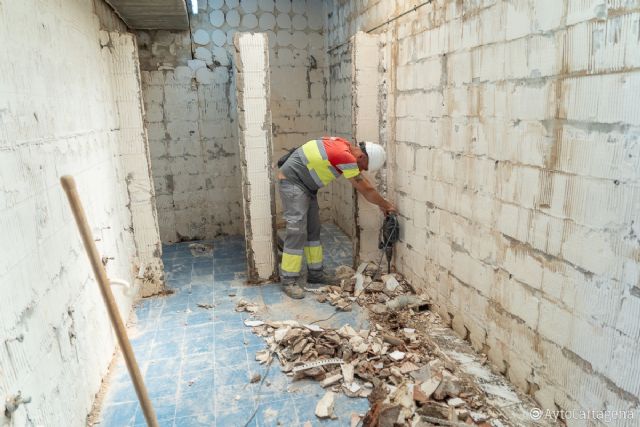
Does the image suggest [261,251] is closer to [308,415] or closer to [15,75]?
[308,415]

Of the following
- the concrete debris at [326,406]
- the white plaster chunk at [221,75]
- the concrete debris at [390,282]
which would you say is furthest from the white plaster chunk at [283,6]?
the concrete debris at [326,406]

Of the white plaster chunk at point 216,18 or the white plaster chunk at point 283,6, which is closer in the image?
the white plaster chunk at point 216,18

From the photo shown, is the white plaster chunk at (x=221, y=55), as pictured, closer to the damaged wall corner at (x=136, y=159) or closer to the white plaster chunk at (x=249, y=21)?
the white plaster chunk at (x=249, y=21)

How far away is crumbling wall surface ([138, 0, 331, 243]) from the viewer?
18.7 feet

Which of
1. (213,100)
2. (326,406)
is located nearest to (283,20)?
(213,100)

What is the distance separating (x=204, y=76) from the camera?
579 cm

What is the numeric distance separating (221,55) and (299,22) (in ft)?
3.94

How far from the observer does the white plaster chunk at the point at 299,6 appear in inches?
238

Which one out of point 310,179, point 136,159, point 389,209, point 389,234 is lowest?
point 389,234

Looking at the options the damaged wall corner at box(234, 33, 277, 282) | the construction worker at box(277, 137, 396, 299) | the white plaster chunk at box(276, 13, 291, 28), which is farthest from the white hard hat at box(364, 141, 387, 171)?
the white plaster chunk at box(276, 13, 291, 28)

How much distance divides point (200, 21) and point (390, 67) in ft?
9.48

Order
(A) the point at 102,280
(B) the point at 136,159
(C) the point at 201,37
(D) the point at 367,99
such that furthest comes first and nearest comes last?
1. (C) the point at 201,37
2. (D) the point at 367,99
3. (B) the point at 136,159
4. (A) the point at 102,280

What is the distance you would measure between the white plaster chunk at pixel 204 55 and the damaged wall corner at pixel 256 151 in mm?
1765

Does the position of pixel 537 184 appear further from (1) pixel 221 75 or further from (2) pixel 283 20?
(2) pixel 283 20
